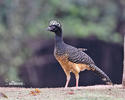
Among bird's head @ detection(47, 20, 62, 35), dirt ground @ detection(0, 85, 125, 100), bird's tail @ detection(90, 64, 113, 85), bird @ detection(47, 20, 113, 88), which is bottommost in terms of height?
dirt ground @ detection(0, 85, 125, 100)

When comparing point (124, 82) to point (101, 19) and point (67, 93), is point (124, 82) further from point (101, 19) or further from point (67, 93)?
point (101, 19)

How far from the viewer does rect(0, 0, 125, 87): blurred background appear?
18312 mm

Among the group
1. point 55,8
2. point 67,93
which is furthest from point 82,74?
point 67,93

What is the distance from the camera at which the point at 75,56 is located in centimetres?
1020

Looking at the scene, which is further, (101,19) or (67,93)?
(101,19)

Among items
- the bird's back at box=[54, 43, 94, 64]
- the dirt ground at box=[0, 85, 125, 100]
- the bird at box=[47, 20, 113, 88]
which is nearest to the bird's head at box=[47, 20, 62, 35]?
the bird at box=[47, 20, 113, 88]

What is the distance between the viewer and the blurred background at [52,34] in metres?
A: 18.3

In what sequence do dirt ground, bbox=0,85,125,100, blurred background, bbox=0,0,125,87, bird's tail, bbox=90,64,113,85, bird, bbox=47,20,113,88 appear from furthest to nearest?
blurred background, bbox=0,0,125,87 → bird's tail, bbox=90,64,113,85 → bird, bbox=47,20,113,88 → dirt ground, bbox=0,85,125,100

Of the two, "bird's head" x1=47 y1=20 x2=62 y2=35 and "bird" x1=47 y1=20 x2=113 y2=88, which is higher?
"bird's head" x1=47 y1=20 x2=62 y2=35

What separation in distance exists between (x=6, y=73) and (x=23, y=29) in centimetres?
235

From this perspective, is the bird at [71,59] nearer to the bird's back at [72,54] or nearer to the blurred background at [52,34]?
the bird's back at [72,54]

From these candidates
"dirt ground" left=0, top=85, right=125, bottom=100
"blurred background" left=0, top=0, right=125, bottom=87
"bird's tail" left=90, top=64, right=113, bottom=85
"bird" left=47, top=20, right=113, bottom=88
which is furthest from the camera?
"blurred background" left=0, top=0, right=125, bottom=87

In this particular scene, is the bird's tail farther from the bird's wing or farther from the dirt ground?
the dirt ground

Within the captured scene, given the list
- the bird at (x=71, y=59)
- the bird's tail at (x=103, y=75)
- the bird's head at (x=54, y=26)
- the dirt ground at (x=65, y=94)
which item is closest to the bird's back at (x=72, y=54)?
the bird at (x=71, y=59)
